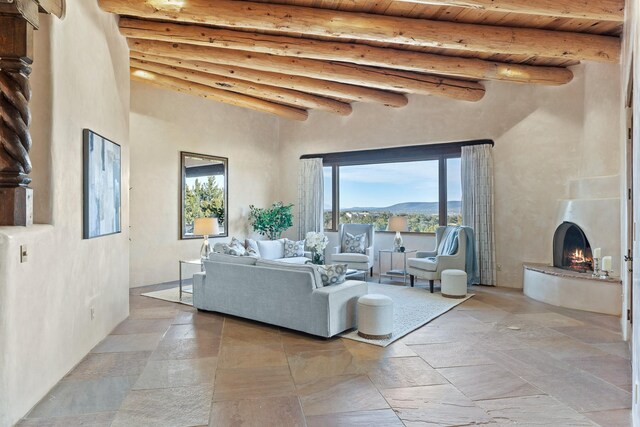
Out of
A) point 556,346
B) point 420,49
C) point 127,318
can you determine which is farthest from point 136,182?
point 556,346

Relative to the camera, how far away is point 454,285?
5.89 meters

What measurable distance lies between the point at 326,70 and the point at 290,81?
81cm

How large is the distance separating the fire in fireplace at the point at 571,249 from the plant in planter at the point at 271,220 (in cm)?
509

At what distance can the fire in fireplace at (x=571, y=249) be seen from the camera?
564 cm

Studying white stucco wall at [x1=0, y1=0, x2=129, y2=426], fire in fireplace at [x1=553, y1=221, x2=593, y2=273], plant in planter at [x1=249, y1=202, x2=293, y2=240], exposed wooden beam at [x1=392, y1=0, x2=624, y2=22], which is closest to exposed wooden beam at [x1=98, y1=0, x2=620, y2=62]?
exposed wooden beam at [x1=392, y1=0, x2=624, y2=22]

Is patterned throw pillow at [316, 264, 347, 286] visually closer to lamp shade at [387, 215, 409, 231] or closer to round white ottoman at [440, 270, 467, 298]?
round white ottoman at [440, 270, 467, 298]

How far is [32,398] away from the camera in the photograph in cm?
265

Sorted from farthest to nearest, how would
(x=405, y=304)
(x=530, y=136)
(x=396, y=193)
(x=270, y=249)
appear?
(x=396, y=193)
(x=270, y=249)
(x=530, y=136)
(x=405, y=304)

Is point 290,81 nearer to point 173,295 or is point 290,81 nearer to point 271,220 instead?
point 271,220

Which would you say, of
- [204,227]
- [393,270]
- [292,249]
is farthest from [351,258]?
[204,227]

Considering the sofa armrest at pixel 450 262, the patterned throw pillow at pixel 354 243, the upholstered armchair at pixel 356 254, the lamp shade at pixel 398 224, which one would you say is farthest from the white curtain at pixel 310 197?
the sofa armrest at pixel 450 262

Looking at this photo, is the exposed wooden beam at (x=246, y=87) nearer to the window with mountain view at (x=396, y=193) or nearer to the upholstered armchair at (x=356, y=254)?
the window with mountain view at (x=396, y=193)

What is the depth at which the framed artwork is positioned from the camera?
3604 millimetres

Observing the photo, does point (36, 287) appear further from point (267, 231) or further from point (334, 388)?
point (267, 231)
